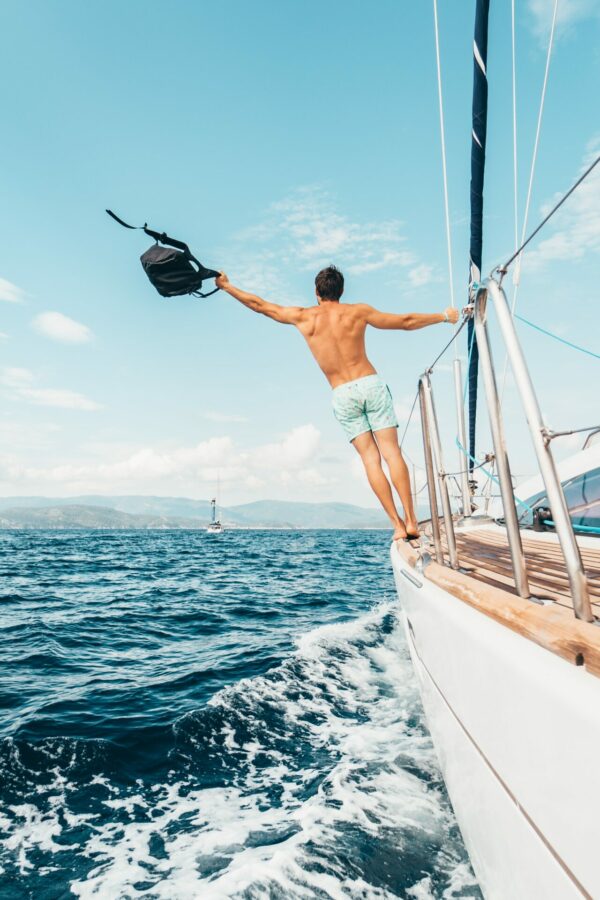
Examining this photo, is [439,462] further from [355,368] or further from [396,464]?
[355,368]

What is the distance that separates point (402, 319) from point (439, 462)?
4.02 feet

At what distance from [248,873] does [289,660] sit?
362cm

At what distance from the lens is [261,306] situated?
3686 millimetres

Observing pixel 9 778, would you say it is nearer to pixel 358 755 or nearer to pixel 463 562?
pixel 358 755

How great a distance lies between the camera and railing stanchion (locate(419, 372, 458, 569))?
2.63 m

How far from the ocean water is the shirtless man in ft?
5.76

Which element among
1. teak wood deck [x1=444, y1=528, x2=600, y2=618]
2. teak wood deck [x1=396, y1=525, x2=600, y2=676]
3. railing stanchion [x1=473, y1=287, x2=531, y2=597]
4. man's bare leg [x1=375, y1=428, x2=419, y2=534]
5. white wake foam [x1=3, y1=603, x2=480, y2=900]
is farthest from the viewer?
man's bare leg [x1=375, y1=428, x2=419, y2=534]

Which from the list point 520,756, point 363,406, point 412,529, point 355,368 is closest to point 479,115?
point 355,368

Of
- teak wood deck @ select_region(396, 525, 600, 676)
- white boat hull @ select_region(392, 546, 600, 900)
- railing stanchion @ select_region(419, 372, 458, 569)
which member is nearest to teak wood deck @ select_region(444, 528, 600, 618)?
teak wood deck @ select_region(396, 525, 600, 676)

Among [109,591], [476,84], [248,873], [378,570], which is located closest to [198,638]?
[248,873]

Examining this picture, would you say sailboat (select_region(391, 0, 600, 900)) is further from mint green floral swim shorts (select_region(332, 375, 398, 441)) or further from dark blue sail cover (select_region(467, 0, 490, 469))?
dark blue sail cover (select_region(467, 0, 490, 469))

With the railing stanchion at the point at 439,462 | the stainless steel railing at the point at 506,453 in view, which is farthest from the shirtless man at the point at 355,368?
the stainless steel railing at the point at 506,453

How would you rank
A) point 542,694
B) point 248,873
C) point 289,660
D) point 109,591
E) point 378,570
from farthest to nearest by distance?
point 378,570 → point 109,591 → point 289,660 → point 248,873 → point 542,694

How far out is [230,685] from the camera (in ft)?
17.1
